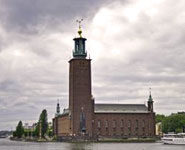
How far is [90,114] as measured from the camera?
372 feet

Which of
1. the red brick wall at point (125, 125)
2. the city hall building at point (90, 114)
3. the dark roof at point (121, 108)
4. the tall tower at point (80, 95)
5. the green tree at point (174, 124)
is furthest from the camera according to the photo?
the green tree at point (174, 124)

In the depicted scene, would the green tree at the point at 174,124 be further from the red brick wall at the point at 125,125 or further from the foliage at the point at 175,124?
the red brick wall at the point at 125,125

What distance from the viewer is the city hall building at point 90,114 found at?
368 feet

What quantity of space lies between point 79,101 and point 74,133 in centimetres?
839

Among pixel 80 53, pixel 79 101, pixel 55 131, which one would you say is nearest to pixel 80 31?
pixel 80 53

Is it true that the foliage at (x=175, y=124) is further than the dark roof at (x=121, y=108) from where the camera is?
Yes

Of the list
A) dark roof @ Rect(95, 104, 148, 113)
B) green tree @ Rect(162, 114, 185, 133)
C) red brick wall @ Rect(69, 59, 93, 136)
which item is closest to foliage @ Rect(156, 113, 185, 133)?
green tree @ Rect(162, 114, 185, 133)

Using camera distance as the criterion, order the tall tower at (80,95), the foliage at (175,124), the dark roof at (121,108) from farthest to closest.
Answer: the foliage at (175,124)
the dark roof at (121,108)
the tall tower at (80,95)

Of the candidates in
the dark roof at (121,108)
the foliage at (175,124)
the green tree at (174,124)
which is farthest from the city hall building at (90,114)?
the green tree at (174,124)

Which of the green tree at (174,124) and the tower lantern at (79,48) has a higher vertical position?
the tower lantern at (79,48)

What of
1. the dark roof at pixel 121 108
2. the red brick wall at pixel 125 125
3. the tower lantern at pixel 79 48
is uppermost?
the tower lantern at pixel 79 48

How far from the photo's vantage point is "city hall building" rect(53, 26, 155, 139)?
112062 mm

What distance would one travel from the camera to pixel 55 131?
137 metres

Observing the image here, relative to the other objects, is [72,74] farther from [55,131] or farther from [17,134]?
[17,134]
